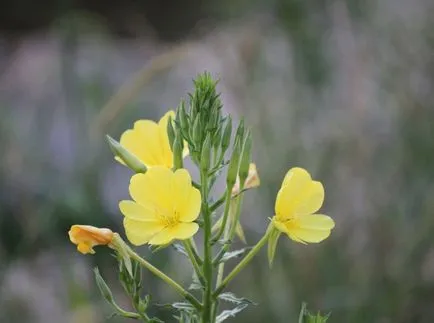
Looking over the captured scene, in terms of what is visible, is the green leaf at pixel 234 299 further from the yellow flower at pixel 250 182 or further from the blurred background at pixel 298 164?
the blurred background at pixel 298 164

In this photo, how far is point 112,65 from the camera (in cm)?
355

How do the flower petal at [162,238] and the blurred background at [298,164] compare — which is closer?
the flower petal at [162,238]

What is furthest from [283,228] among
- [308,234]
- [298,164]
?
[298,164]

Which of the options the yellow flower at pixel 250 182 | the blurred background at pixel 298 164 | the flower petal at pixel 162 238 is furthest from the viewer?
the blurred background at pixel 298 164

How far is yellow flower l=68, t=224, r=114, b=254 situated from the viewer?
71 cm

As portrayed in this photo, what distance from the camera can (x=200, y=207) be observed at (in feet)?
2.24

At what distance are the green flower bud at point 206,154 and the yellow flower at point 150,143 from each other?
8cm

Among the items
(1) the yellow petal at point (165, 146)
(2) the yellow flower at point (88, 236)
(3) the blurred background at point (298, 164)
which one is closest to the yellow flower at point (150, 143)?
(1) the yellow petal at point (165, 146)

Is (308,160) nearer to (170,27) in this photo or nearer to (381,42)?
(381,42)

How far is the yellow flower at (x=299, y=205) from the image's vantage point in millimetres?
→ 714

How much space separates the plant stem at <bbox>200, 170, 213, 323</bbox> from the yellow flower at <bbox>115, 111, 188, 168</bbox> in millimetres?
86

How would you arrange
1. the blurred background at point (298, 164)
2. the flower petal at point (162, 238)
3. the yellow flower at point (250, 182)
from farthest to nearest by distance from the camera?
the blurred background at point (298, 164) → the yellow flower at point (250, 182) → the flower petal at point (162, 238)

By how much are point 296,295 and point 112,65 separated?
1.96m

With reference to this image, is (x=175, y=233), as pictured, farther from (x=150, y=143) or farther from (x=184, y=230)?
(x=150, y=143)
